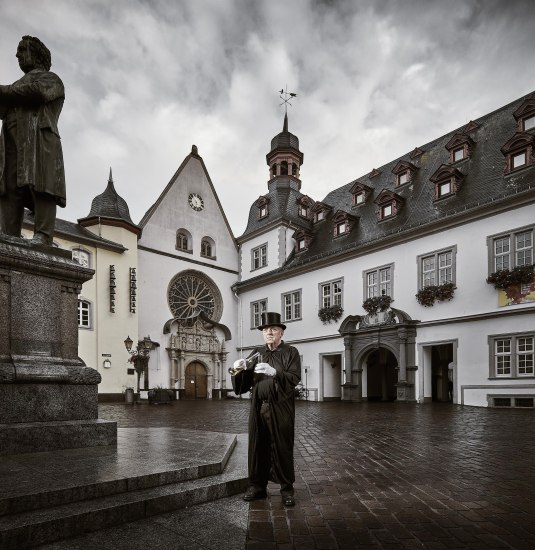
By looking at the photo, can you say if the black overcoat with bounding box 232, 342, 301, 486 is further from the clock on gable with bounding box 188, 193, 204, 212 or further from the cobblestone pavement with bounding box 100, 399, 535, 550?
the clock on gable with bounding box 188, 193, 204, 212

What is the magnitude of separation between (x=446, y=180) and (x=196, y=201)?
1640 cm

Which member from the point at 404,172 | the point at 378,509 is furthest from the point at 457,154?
the point at 378,509

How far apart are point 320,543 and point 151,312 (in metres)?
24.8

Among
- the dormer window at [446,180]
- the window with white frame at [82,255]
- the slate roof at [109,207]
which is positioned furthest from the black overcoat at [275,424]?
the slate roof at [109,207]

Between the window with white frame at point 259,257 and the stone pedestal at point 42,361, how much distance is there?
24.9m

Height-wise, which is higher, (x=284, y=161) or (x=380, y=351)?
(x=284, y=161)

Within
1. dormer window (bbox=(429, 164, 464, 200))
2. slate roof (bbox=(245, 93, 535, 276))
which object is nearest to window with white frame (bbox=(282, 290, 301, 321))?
slate roof (bbox=(245, 93, 535, 276))

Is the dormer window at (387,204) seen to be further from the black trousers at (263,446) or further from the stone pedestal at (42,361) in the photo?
the black trousers at (263,446)

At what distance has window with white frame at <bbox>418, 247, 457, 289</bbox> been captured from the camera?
19578 millimetres

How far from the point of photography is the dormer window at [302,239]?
2860 centimetres

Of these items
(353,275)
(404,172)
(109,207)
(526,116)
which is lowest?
(353,275)

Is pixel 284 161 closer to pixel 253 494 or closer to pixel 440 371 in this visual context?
pixel 440 371

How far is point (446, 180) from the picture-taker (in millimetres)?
21047

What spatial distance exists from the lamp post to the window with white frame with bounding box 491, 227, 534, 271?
16739mm
